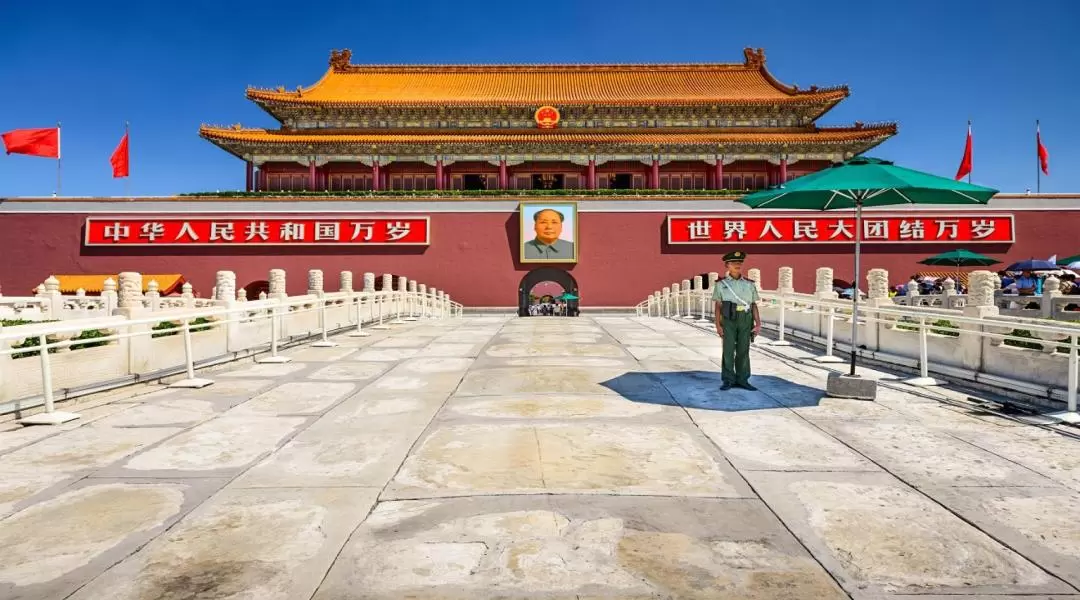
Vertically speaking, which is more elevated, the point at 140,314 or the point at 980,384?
the point at 140,314

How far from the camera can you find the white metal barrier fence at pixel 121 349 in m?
5.91

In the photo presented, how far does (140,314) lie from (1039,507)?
29.3 ft

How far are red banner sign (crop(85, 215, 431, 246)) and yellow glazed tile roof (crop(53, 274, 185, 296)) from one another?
5.12 ft

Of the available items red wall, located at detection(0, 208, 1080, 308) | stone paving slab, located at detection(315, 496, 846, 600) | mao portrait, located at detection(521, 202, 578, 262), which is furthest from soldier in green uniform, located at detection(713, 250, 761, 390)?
red wall, located at detection(0, 208, 1080, 308)

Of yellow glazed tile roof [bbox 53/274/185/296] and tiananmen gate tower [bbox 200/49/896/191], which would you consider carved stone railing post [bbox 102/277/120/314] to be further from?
tiananmen gate tower [bbox 200/49/896/191]

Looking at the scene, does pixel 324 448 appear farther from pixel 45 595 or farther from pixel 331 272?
pixel 331 272

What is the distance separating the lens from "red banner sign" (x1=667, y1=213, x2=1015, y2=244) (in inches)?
1092

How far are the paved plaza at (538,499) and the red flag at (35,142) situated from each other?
2571 centimetres

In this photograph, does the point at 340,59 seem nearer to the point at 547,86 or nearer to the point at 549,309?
the point at 547,86

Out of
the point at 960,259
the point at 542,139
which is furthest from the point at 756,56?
the point at 960,259

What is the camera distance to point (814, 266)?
1107 inches

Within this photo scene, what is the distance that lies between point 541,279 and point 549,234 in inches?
189

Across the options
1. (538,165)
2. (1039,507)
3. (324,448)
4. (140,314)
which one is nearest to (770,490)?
(1039,507)

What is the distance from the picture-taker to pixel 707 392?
22.7ft
